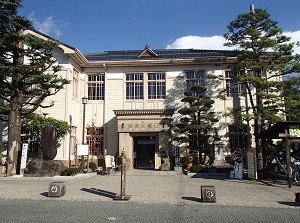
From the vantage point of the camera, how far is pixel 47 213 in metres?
6.09

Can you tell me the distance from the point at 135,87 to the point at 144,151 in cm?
462

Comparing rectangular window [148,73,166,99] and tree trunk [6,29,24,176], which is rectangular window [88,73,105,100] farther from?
tree trunk [6,29,24,176]

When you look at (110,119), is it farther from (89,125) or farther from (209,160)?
(209,160)

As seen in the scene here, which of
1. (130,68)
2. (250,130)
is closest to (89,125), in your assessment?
(130,68)

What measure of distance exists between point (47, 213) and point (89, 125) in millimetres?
13028

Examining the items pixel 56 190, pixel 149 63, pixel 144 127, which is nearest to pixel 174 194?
pixel 56 190

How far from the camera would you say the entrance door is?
19344 millimetres

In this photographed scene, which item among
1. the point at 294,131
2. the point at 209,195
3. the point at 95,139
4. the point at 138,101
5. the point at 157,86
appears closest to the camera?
the point at 209,195

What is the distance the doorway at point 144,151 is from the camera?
19.3 m

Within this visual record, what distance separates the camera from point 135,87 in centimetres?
1938

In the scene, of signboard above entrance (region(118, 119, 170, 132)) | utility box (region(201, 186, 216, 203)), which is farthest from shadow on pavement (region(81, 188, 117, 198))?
signboard above entrance (region(118, 119, 170, 132))

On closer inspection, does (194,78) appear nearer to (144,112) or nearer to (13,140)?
(144,112)

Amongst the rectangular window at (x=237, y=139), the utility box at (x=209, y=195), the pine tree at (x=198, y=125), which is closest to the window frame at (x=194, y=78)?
the pine tree at (x=198, y=125)

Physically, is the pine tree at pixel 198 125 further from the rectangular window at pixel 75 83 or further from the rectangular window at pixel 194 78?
the rectangular window at pixel 75 83
